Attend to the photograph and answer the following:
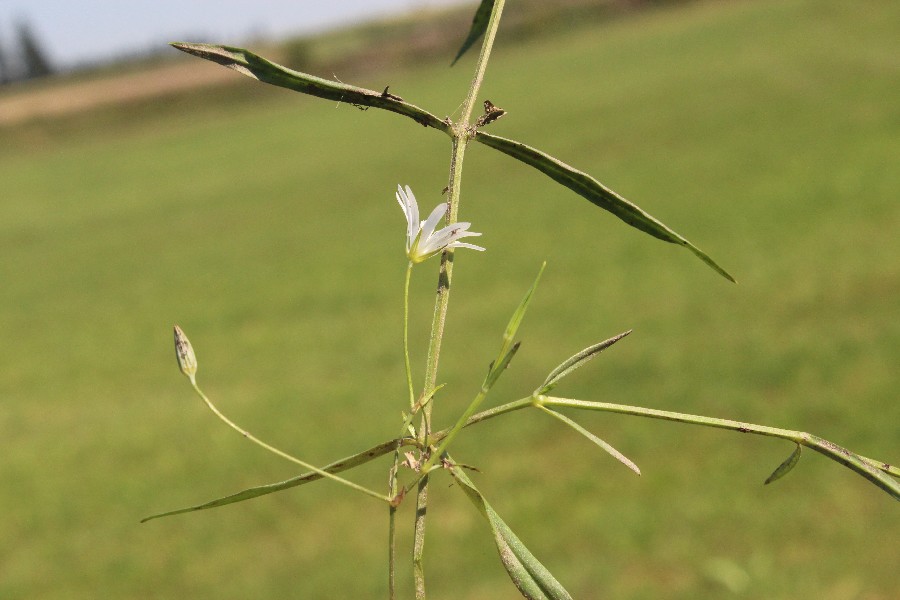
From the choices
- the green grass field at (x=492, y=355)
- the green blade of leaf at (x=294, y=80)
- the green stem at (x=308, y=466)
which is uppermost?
the green blade of leaf at (x=294, y=80)

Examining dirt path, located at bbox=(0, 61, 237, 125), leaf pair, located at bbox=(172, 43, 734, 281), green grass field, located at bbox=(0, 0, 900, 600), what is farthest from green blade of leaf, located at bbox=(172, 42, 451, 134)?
dirt path, located at bbox=(0, 61, 237, 125)

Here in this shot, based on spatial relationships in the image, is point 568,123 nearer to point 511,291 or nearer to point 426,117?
point 511,291

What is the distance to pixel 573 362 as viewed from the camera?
181 millimetres

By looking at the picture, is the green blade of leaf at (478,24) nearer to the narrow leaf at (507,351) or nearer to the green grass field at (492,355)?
the narrow leaf at (507,351)

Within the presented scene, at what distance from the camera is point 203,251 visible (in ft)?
23.5

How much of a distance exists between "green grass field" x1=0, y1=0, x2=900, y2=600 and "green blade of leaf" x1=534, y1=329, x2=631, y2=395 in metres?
2.37

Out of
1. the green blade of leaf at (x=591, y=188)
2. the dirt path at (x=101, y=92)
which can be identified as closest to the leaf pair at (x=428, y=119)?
the green blade of leaf at (x=591, y=188)

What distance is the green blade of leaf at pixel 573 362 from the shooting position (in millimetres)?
170

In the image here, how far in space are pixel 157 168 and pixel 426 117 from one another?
1204 centimetres

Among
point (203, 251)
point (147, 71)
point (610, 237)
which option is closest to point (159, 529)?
point (610, 237)

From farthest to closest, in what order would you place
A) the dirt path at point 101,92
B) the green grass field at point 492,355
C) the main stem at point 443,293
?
the dirt path at point 101,92 → the green grass field at point 492,355 → the main stem at point 443,293

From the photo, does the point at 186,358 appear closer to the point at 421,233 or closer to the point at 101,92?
the point at 421,233

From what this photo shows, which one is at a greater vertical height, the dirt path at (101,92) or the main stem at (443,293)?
the main stem at (443,293)

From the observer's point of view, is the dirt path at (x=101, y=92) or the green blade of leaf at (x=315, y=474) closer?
the green blade of leaf at (x=315, y=474)
